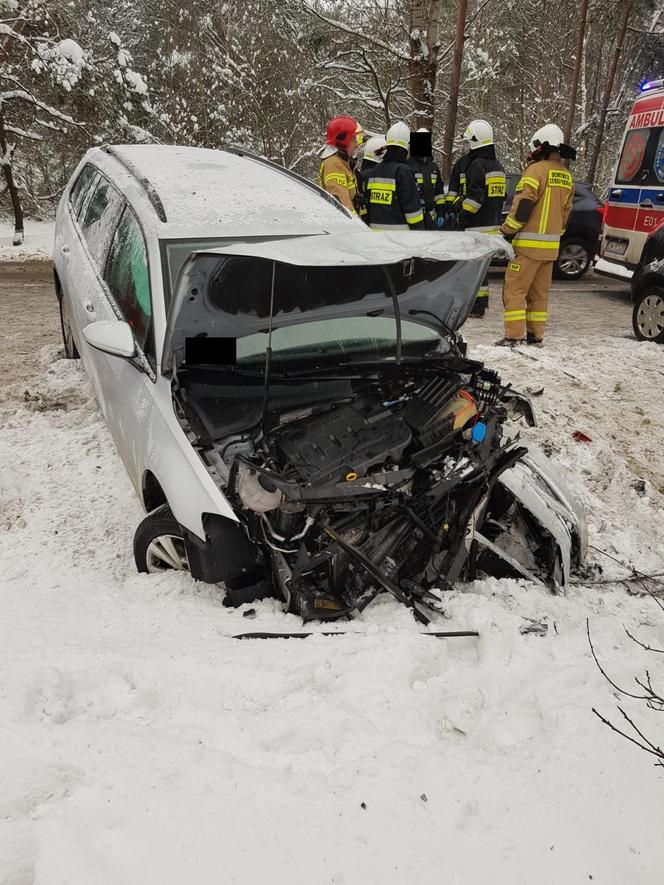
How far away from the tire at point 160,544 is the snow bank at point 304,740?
7 centimetres

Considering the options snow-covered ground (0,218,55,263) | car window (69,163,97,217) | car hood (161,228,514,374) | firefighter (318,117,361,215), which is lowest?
snow-covered ground (0,218,55,263)

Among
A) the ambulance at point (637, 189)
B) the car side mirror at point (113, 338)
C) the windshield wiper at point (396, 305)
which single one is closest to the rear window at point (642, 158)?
the ambulance at point (637, 189)

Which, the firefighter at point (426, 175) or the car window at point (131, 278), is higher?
the firefighter at point (426, 175)

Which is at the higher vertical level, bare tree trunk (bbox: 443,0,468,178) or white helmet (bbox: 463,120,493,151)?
bare tree trunk (bbox: 443,0,468,178)

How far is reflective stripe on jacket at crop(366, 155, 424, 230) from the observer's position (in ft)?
20.1

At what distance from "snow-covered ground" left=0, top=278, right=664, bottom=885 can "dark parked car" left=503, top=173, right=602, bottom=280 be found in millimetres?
7859

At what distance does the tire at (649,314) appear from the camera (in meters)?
6.37

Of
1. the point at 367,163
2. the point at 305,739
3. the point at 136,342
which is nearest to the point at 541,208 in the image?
the point at 367,163

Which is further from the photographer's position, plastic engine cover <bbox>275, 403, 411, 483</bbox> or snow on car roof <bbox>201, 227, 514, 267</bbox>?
plastic engine cover <bbox>275, 403, 411, 483</bbox>

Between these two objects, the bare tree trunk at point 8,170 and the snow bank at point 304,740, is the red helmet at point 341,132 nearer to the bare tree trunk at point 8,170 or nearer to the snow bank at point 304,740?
the snow bank at point 304,740

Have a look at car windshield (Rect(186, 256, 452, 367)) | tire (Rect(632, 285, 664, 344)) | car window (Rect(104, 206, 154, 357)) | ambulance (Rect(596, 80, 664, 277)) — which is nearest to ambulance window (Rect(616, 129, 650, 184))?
ambulance (Rect(596, 80, 664, 277))

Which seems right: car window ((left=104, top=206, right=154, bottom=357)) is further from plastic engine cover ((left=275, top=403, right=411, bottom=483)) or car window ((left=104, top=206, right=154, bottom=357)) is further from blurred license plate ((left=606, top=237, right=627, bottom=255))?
blurred license plate ((left=606, top=237, right=627, bottom=255))

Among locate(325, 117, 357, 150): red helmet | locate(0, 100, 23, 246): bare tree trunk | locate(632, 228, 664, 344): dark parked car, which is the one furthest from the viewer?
locate(0, 100, 23, 246): bare tree trunk

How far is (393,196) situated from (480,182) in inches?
35.2
